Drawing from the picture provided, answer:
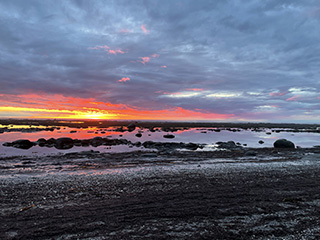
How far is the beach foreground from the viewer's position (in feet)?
22.2

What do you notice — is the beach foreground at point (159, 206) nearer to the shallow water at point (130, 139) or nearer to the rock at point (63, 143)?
the shallow water at point (130, 139)

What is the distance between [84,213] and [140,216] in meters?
2.26

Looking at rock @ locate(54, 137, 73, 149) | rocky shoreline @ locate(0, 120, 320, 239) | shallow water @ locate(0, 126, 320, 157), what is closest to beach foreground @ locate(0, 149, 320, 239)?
rocky shoreline @ locate(0, 120, 320, 239)

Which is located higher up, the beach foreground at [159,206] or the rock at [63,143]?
the rock at [63,143]

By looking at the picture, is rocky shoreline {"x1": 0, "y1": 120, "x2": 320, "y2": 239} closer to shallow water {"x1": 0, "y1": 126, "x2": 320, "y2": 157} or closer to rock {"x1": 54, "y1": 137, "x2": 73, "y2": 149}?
shallow water {"x1": 0, "y1": 126, "x2": 320, "y2": 157}

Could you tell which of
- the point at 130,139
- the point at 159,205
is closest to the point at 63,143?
the point at 130,139

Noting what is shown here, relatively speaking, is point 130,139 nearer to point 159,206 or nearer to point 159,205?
point 159,205

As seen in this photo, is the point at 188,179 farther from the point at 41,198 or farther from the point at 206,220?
the point at 41,198

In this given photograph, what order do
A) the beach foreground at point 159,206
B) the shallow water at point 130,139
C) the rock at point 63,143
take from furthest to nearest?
the rock at point 63,143
the shallow water at point 130,139
the beach foreground at point 159,206

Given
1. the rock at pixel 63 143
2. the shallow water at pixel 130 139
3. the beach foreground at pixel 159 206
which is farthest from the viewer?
the rock at pixel 63 143

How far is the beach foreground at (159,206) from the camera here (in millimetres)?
6770

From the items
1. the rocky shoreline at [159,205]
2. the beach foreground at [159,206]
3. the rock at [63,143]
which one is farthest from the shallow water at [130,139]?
the beach foreground at [159,206]

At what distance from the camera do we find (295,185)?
12.5 meters

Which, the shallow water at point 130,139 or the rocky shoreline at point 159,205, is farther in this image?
the shallow water at point 130,139
